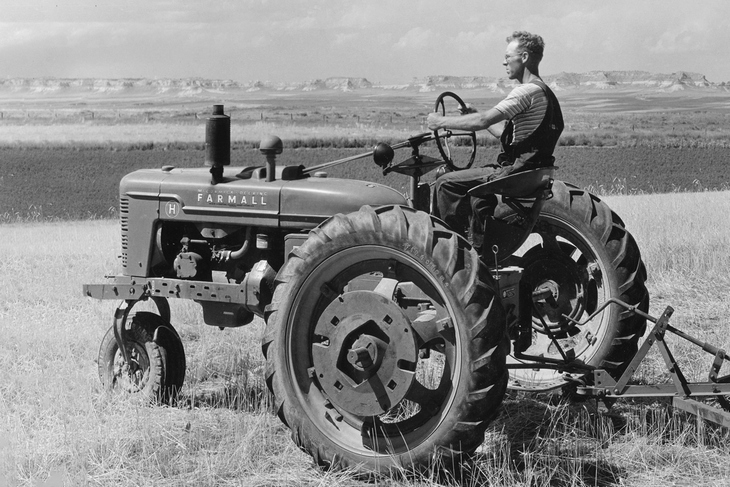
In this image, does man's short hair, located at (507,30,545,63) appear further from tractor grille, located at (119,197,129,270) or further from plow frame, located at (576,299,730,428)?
tractor grille, located at (119,197,129,270)

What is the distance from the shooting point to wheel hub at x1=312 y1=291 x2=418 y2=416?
3723 millimetres

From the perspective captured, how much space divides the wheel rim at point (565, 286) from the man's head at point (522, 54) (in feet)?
3.55

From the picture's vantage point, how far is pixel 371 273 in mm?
4262

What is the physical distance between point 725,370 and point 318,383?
353 centimetres

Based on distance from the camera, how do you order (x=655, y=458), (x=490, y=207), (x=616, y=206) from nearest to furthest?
1. (x=655, y=458)
2. (x=490, y=207)
3. (x=616, y=206)

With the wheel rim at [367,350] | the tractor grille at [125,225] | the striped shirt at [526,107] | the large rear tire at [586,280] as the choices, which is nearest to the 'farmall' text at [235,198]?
the tractor grille at [125,225]

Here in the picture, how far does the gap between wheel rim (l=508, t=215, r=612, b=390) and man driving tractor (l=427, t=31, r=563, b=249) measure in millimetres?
762

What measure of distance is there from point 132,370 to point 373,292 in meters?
2.11

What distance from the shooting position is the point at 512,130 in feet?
14.5

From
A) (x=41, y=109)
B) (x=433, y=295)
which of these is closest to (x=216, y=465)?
(x=433, y=295)

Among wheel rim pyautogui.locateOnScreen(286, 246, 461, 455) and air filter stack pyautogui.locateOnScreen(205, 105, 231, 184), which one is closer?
wheel rim pyautogui.locateOnScreen(286, 246, 461, 455)

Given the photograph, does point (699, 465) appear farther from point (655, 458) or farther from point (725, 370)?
point (725, 370)

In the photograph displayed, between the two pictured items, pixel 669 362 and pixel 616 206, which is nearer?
pixel 669 362

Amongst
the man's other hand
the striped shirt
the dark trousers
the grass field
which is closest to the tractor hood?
the dark trousers
